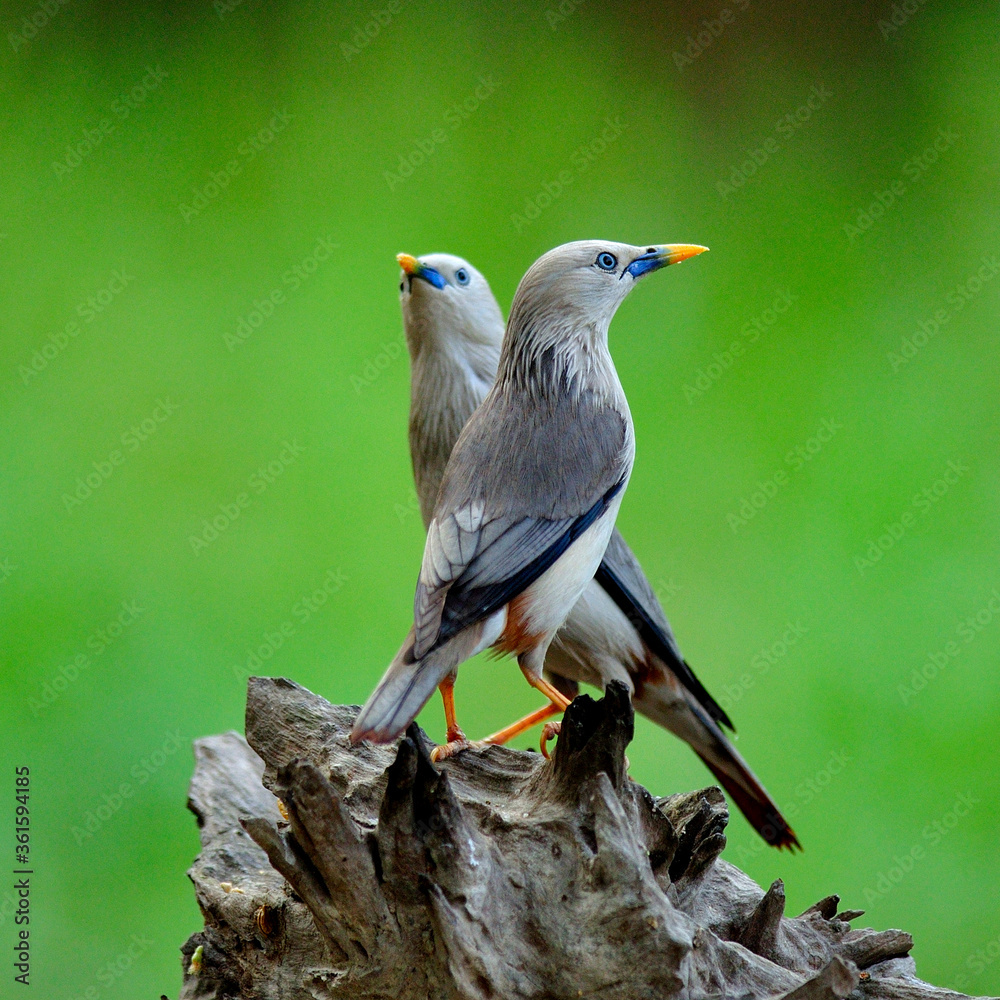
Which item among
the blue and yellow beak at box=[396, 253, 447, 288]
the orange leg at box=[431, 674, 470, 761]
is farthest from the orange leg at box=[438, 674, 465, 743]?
the blue and yellow beak at box=[396, 253, 447, 288]

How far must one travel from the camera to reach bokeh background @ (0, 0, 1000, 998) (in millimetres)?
4062

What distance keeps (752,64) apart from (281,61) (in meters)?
1.91

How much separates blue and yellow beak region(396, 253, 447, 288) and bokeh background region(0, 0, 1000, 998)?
1.59 meters

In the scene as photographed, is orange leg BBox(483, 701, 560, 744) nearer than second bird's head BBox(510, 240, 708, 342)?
No

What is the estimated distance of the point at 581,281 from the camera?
233 cm

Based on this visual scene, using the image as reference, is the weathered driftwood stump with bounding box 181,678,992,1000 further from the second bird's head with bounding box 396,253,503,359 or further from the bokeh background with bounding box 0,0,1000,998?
the bokeh background with bounding box 0,0,1000,998

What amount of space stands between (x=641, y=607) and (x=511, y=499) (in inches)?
31.2

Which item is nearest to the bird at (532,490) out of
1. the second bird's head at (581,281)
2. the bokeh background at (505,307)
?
the second bird's head at (581,281)

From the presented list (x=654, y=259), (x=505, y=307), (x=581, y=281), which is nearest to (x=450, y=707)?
(x=581, y=281)

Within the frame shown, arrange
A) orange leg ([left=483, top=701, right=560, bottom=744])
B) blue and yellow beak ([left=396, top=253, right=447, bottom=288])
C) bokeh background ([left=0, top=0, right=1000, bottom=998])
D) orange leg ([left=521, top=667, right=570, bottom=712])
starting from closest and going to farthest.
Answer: orange leg ([left=521, top=667, right=570, bottom=712]) < orange leg ([left=483, top=701, right=560, bottom=744]) < blue and yellow beak ([left=396, top=253, right=447, bottom=288]) < bokeh background ([left=0, top=0, right=1000, bottom=998])

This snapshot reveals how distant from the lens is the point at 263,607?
4.22 metres

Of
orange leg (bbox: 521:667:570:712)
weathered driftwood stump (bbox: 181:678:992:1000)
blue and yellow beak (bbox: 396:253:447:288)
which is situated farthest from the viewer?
blue and yellow beak (bbox: 396:253:447:288)

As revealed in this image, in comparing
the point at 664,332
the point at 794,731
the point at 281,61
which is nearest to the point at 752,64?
the point at 664,332

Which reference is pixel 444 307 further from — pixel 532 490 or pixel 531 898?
pixel 531 898
